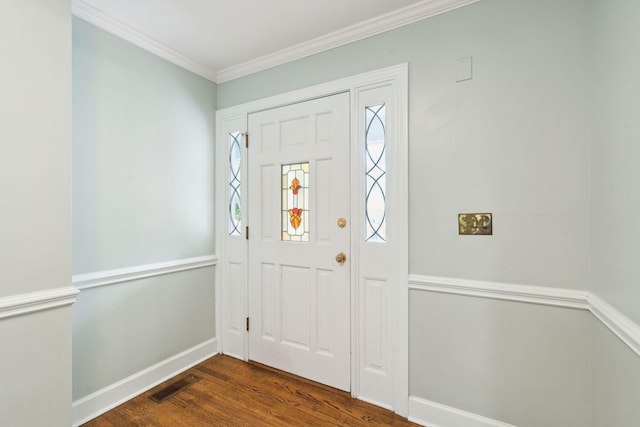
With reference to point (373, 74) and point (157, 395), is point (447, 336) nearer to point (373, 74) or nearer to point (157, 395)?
point (373, 74)

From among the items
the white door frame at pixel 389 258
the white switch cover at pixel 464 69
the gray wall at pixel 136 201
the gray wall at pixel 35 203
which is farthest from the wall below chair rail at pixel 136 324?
the white switch cover at pixel 464 69

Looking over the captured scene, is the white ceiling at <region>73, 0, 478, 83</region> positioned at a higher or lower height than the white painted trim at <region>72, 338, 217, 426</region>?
higher

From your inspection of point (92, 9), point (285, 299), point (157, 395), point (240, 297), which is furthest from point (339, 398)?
point (92, 9)

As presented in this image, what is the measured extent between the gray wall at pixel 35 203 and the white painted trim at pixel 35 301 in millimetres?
16

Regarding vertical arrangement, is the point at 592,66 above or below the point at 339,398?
above

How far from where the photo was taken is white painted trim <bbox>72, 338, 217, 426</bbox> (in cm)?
174

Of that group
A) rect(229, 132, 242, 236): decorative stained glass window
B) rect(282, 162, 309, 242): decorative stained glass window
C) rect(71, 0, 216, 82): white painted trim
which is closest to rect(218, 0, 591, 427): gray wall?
rect(282, 162, 309, 242): decorative stained glass window

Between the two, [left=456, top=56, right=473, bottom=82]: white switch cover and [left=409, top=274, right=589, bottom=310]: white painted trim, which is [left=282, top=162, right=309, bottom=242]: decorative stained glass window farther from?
[left=456, top=56, right=473, bottom=82]: white switch cover

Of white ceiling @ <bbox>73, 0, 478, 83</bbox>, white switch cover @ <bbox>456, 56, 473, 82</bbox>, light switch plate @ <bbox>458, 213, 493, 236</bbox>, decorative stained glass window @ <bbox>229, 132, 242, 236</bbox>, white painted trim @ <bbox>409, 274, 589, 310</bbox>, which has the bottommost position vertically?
white painted trim @ <bbox>409, 274, 589, 310</bbox>

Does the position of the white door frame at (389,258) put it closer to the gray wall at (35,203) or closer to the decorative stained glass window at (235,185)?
the decorative stained glass window at (235,185)

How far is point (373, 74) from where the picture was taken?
6.15 feet

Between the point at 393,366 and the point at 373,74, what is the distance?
6.28ft

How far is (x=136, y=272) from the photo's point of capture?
202cm

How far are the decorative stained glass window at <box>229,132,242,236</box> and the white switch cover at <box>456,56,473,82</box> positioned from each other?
1.75 meters
